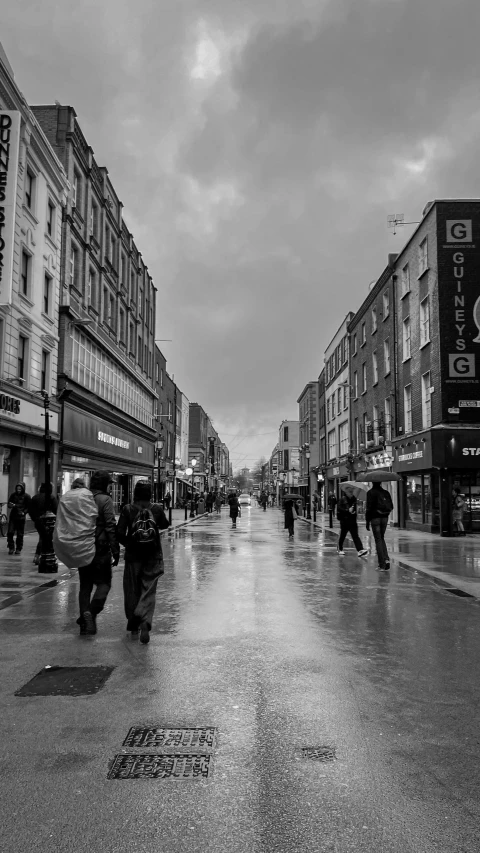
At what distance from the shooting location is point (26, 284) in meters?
23.6

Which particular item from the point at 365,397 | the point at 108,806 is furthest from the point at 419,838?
the point at 365,397

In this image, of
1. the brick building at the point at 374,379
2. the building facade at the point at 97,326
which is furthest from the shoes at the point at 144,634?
the brick building at the point at 374,379

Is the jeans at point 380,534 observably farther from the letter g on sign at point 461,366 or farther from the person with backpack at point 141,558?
the letter g on sign at point 461,366

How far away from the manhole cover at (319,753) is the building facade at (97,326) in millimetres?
23977

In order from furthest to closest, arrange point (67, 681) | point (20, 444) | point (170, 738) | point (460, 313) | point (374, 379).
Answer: point (374, 379)
point (460, 313)
point (20, 444)
point (67, 681)
point (170, 738)

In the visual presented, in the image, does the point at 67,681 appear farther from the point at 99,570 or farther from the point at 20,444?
the point at 20,444

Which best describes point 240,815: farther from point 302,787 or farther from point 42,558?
point 42,558

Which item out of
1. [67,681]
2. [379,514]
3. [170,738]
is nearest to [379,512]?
[379,514]

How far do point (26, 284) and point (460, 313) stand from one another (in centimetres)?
1680

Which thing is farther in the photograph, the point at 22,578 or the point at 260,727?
the point at 22,578

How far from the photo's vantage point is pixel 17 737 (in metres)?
4.07

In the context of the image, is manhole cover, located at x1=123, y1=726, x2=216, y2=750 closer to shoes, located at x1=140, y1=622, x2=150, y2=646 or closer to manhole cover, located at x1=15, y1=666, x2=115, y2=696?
manhole cover, located at x1=15, y1=666, x2=115, y2=696

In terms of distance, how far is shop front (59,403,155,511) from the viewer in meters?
27.7

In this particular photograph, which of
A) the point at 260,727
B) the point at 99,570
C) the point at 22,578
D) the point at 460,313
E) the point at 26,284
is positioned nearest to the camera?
the point at 260,727
